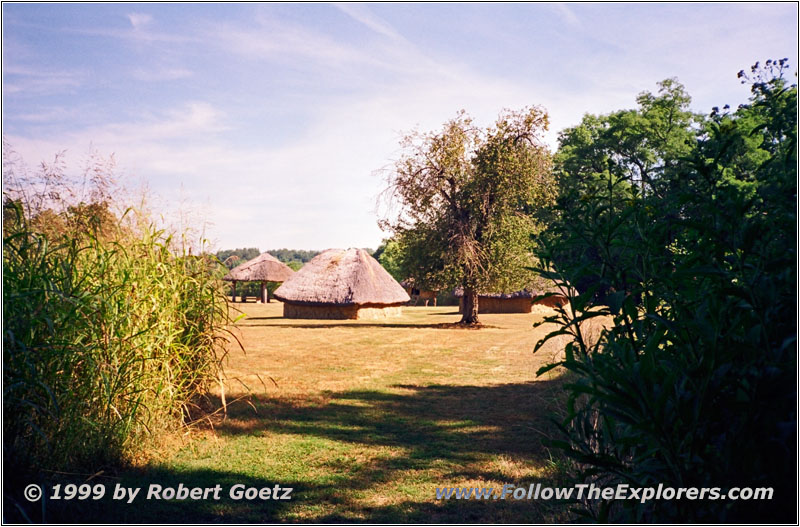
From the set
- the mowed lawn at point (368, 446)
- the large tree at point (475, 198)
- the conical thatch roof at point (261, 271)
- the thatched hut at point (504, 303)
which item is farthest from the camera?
the conical thatch roof at point (261, 271)

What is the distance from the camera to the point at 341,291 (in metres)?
26.0

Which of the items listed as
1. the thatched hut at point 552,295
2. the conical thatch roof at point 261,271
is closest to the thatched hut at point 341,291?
the thatched hut at point 552,295

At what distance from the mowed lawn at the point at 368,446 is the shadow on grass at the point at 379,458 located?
0.04 ft

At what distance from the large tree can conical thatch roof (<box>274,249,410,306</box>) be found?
5.06 m

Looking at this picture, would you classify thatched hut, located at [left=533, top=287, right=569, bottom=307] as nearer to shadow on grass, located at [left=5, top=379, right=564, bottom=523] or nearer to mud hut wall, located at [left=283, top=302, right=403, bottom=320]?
shadow on grass, located at [left=5, top=379, right=564, bottom=523]

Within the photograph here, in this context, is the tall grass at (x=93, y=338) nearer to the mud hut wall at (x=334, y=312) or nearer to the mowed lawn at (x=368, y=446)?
the mowed lawn at (x=368, y=446)

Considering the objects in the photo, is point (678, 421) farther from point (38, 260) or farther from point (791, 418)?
point (38, 260)

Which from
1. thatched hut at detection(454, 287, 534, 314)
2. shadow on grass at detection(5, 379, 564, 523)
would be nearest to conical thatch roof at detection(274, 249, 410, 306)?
thatched hut at detection(454, 287, 534, 314)

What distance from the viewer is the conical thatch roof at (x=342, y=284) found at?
2602 cm

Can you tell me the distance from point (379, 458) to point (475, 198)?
1640 centimetres

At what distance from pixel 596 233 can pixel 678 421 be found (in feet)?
2.49

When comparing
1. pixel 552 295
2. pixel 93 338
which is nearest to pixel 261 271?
pixel 93 338

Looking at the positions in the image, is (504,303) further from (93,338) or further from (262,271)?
(93,338)

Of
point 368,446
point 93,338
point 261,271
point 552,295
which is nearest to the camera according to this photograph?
point 552,295
